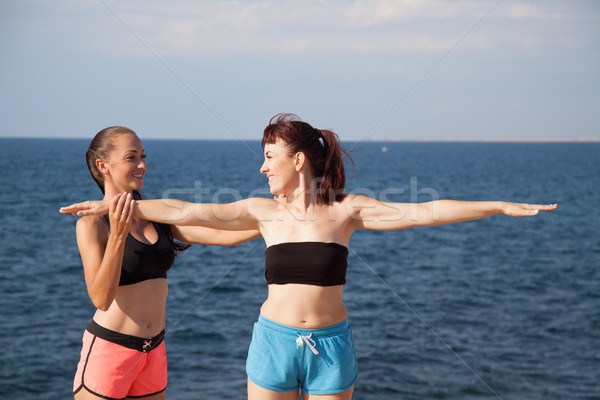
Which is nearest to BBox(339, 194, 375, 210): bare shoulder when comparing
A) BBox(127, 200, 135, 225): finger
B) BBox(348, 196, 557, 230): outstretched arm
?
BBox(348, 196, 557, 230): outstretched arm

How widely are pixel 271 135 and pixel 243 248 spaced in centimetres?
3140

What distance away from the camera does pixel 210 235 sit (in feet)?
14.7

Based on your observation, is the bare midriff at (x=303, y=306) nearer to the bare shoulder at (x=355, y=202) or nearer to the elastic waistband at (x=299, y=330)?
the elastic waistband at (x=299, y=330)

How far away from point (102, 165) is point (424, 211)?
2.30 meters

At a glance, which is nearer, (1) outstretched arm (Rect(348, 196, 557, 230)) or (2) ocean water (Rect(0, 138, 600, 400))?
(1) outstretched arm (Rect(348, 196, 557, 230))

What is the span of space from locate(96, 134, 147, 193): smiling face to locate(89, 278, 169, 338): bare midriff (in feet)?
2.42

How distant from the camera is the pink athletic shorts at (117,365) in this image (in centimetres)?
382

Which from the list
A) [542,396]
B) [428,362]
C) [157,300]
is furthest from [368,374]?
[157,300]

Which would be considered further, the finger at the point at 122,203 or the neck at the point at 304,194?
the neck at the point at 304,194

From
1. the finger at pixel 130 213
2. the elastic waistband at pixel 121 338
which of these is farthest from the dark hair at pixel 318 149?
the elastic waistband at pixel 121 338

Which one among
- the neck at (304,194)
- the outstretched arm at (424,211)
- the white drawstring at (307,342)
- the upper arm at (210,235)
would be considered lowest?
the white drawstring at (307,342)

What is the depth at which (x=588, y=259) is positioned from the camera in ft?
101

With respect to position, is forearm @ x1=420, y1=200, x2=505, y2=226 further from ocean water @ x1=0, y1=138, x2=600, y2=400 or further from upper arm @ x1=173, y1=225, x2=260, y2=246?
upper arm @ x1=173, y1=225, x2=260, y2=246

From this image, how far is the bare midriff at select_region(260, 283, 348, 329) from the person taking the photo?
149 inches
